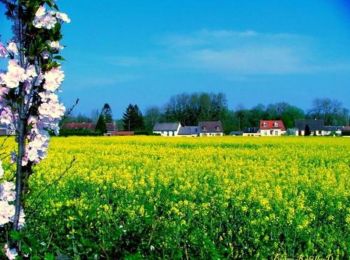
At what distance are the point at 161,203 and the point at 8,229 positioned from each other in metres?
3.59

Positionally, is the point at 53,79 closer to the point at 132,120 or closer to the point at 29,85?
the point at 29,85

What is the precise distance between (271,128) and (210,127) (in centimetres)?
1207

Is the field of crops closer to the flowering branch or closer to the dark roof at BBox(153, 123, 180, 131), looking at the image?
the flowering branch

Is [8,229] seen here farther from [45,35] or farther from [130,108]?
[130,108]

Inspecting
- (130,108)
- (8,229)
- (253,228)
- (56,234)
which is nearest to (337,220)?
(253,228)

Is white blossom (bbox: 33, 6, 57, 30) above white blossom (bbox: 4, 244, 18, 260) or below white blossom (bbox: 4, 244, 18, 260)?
above

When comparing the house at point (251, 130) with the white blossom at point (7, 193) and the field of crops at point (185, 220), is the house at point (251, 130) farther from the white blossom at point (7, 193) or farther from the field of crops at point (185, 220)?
the white blossom at point (7, 193)

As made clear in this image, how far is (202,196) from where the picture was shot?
796 centimetres

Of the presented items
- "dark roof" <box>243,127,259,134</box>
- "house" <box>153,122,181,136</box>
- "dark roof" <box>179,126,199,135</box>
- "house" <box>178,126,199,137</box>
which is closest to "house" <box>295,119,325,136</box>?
"dark roof" <box>243,127,259,134</box>

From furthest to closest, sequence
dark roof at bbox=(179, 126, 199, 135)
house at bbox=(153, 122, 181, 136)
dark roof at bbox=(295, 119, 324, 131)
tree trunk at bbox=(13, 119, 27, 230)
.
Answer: house at bbox=(153, 122, 181, 136), dark roof at bbox=(179, 126, 199, 135), dark roof at bbox=(295, 119, 324, 131), tree trunk at bbox=(13, 119, 27, 230)

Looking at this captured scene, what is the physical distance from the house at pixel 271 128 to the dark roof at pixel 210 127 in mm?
8641

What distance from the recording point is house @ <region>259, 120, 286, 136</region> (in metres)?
99.6

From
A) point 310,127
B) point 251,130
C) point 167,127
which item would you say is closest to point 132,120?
point 167,127

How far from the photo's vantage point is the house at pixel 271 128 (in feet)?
327
